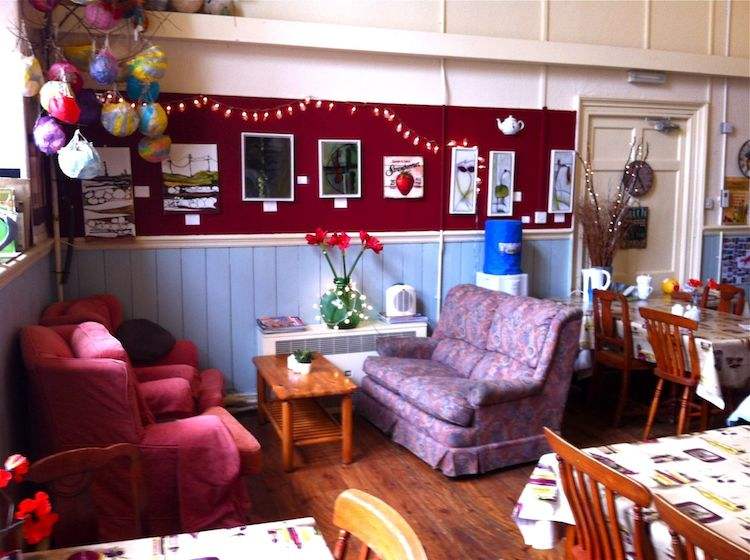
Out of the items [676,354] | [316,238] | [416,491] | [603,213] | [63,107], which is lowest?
[416,491]

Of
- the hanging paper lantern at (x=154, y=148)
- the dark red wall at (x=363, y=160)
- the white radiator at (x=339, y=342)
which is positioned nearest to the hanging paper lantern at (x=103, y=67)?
the hanging paper lantern at (x=154, y=148)

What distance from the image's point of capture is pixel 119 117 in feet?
13.1

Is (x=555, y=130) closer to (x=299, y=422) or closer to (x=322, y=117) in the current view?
(x=322, y=117)

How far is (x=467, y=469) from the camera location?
3.84 meters

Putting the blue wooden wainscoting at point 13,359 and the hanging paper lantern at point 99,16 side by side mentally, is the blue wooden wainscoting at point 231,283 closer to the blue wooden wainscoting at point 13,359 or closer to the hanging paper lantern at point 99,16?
the blue wooden wainscoting at point 13,359

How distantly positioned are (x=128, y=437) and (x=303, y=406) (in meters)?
2.05

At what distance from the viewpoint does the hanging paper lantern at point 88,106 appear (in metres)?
4.12

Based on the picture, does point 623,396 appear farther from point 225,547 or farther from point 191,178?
point 225,547

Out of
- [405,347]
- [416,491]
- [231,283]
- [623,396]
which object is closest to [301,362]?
[405,347]

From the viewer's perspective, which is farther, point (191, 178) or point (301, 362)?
point (191, 178)

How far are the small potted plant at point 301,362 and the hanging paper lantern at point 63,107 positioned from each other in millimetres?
1843

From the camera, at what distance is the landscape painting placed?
4508 mm

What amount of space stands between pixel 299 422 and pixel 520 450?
4.63ft

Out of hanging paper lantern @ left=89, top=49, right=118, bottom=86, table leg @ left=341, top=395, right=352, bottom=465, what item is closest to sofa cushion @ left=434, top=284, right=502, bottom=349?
table leg @ left=341, top=395, right=352, bottom=465
